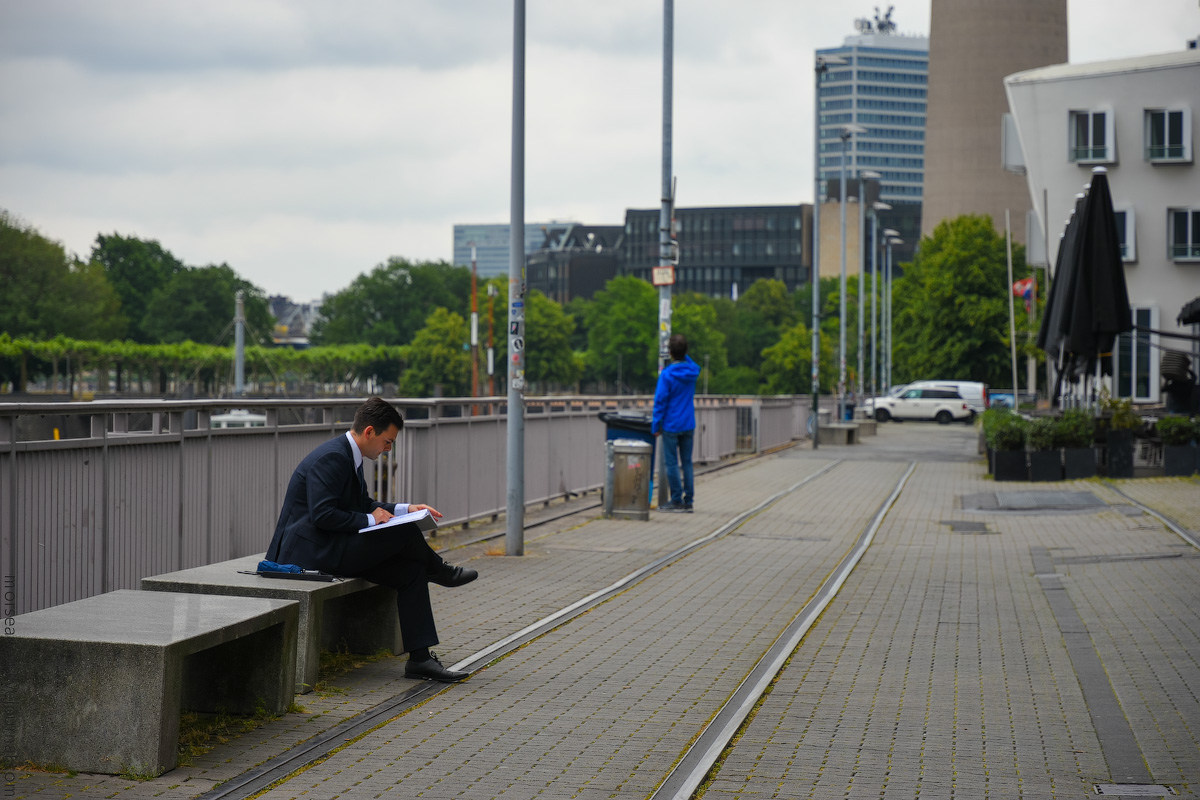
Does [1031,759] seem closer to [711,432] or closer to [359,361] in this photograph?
[711,432]

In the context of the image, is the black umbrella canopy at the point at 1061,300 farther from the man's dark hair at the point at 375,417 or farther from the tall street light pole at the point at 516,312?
the man's dark hair at the point at 375,417

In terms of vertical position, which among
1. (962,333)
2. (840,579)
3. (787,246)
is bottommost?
(840,579)

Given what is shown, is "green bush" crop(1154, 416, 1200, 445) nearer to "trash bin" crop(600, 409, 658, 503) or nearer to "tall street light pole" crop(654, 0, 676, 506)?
"tall street light pole" crop(654, 0, 676, 506)

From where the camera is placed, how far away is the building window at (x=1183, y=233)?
Result: 3953 cm

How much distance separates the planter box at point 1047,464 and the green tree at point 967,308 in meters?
52.5

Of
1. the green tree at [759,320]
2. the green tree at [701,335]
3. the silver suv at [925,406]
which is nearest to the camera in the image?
the silver suv at [925,406]

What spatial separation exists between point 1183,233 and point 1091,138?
386cm

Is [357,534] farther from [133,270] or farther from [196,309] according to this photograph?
[133,270]

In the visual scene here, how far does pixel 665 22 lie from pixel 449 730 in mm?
13768

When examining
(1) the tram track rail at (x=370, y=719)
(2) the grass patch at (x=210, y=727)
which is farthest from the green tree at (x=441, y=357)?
(2) the grass patch at (x=210, y=727)

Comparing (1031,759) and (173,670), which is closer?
(173,670)

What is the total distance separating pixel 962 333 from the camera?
7475cm

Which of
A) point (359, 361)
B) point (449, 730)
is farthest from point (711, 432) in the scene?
point (359, 361)

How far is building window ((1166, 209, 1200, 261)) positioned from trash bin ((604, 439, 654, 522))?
96.2 feet
